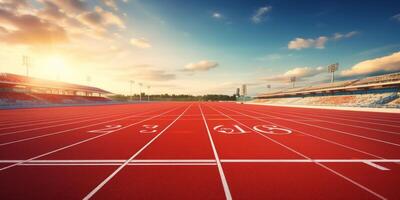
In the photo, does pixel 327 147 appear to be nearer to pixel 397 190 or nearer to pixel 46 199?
pixel 397 190

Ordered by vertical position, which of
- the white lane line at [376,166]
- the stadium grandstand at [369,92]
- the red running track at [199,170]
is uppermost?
the stadium grandstand at [369,92]

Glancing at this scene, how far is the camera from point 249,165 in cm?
421

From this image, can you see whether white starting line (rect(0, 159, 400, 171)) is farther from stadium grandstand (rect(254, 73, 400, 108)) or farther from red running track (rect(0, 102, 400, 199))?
stadium grandstand (rect(254, 73, 400, 108))

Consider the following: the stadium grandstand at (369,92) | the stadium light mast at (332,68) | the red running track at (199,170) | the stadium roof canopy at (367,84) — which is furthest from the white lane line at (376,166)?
the stadium light mast at (332,68)

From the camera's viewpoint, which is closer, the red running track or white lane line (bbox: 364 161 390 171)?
the red running track

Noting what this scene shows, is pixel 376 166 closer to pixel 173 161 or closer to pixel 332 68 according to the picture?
pixel 173 161

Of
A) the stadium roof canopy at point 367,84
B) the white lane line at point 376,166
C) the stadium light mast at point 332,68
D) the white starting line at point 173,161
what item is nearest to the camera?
the white lane line at point 376,166

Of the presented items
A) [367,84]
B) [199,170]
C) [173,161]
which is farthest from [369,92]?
[173,161]

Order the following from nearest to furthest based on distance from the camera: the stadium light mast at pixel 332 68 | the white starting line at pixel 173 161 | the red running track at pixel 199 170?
1. the red running track at pixel 199 170
2. the white starting line at pixel 173 161
3. the stadium light mast at pixel 332 68

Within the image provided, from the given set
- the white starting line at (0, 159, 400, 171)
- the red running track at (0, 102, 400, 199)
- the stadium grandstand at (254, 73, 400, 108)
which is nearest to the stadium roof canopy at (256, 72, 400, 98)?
the stadium grandstand at (254, 73, 400, 108)

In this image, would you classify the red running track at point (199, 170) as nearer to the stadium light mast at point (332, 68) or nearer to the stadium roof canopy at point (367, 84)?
the stadium roof canopy at point (367, 84)

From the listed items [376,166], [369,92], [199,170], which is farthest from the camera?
[369,92]

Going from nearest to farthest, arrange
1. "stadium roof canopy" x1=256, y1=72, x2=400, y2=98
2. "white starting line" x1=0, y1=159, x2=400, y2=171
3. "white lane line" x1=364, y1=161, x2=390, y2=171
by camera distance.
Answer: "white lane line" x1=364, y1=161, x2=390, y2=171 → "white starting line" x1=0, y1=159, x2=400, y2=171 → "stadium roof canopy" x1=256, y1=72, x2=400, y2=98

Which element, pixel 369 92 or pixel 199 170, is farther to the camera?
pixel 369 92
